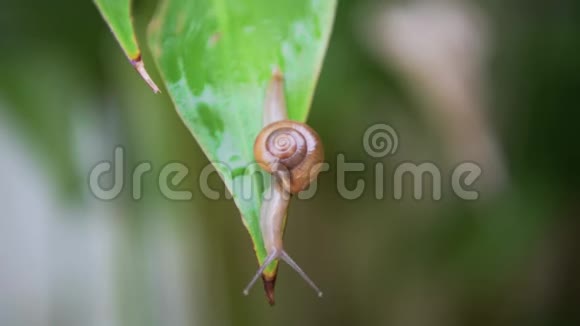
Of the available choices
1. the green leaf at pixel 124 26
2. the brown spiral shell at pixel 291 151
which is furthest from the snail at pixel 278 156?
the green leaf at pixel 124 26

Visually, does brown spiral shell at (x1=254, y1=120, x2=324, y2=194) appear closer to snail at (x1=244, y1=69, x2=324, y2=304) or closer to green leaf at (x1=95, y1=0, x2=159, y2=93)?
snail at (x1=244, y1=69, x2=324, y2=304)

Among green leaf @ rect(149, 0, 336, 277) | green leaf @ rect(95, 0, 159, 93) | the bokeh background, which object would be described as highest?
green leaf @ rect(95, 0, 159, 93)

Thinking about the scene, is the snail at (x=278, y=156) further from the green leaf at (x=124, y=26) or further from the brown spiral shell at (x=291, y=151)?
the green leaf at (x=124, y=26)

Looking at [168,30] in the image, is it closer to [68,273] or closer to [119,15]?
[119,15]

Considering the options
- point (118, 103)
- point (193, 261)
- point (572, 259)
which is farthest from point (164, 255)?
point (572, 259)

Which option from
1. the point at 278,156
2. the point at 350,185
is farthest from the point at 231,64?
the point at 350,185

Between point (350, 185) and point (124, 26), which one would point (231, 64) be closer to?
point (124, 26)

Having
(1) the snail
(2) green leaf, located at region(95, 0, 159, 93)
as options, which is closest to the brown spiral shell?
(1) the snail

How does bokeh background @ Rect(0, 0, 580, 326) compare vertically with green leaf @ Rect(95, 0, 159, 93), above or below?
below
